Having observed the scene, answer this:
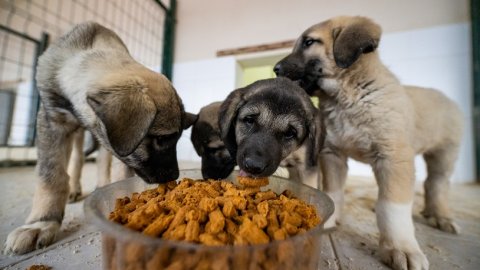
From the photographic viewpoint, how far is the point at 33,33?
4887 millimetres

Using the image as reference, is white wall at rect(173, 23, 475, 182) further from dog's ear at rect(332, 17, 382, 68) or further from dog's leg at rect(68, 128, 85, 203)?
dog's ear at rect(332, 17, 382, 68)

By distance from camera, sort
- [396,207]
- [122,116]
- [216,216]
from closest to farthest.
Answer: [216,216], [122,116], [396,207]

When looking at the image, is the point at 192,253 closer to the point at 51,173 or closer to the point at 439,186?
the point at 51,173

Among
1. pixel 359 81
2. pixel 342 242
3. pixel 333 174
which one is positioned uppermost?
pixel 359 81

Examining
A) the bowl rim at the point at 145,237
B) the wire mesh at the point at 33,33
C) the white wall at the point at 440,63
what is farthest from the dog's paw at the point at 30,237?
the wire mesh at the point at 33,33

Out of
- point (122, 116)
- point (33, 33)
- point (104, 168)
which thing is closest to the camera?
point (122, 116)

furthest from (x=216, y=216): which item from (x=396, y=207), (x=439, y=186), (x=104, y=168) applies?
(x=439, y=186)

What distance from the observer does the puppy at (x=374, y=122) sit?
56.5 inches

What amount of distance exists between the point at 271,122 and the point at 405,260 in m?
0.87

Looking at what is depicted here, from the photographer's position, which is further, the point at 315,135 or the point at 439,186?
the point at 439,186

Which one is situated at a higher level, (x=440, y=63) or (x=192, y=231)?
(x=440, y=63)

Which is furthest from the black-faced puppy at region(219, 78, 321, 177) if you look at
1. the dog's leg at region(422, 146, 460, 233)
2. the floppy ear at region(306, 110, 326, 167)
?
the dog's leg at region(422, 146, 460, 233)

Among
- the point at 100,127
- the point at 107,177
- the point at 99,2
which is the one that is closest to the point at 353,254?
the point at 100,127

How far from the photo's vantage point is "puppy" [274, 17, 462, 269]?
4.71ft
